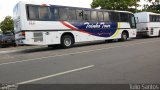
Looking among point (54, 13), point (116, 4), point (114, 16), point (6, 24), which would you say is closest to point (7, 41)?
point (54, 13)

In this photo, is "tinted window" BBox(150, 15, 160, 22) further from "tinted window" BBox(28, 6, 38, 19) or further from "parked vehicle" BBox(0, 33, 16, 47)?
"tinted window" BBox(28, 6, 38, 19)

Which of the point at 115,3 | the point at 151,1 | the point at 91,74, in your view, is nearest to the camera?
the point at 91,74

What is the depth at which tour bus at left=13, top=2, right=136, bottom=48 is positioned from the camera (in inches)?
661

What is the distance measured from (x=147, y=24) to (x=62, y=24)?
13248 mm

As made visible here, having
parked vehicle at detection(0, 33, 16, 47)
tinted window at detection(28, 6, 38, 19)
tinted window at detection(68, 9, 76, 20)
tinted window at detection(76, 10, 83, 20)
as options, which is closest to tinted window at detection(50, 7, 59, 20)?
tinted window at detection(68, 9, 76, 20)

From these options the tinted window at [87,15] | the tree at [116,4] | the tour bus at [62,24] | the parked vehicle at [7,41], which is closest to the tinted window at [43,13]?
the tour bus at [62,24]

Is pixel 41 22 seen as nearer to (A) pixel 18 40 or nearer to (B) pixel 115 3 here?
(A) pixel 18 40

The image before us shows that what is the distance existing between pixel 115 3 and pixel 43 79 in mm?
33312

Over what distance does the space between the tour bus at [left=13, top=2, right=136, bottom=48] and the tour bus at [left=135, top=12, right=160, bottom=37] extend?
5.83 metres

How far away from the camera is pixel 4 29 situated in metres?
77.9

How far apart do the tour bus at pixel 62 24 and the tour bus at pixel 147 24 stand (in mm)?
5834

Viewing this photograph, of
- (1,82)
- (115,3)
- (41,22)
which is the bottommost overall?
(1,82)

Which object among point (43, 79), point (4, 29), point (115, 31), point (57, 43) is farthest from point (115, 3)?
point (4, 29)

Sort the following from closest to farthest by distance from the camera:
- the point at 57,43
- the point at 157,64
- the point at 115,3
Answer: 1. the point at 157,64
2. the point at 57,43
3. the point at 115,3
